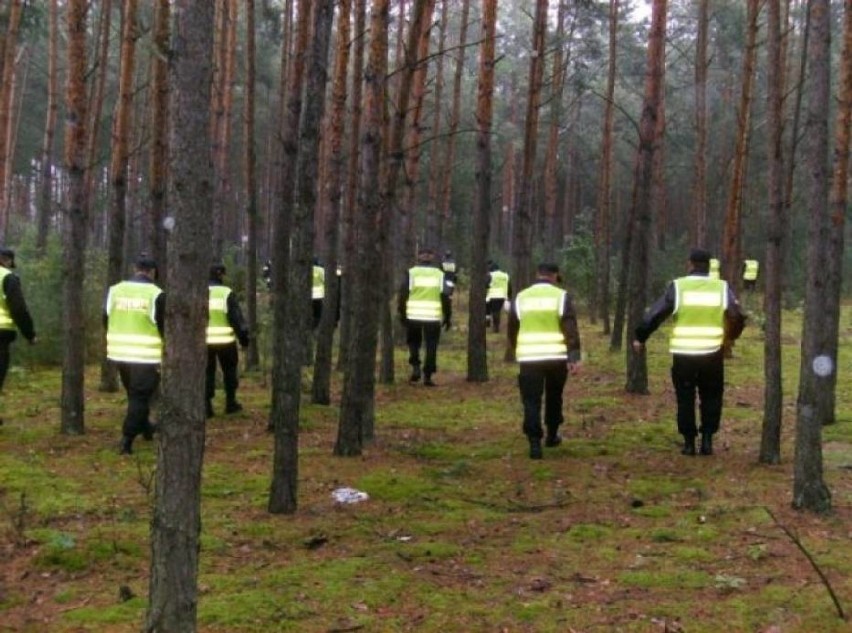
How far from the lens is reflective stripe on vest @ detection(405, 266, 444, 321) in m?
13.7

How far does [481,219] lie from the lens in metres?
14.4

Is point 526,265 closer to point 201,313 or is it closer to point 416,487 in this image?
point 416,487

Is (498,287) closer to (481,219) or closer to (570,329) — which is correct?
(481,219)

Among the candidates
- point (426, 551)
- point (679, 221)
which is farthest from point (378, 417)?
point (679, 221)

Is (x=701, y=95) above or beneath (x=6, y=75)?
above

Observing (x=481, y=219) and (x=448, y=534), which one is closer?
(x=448, y=534)

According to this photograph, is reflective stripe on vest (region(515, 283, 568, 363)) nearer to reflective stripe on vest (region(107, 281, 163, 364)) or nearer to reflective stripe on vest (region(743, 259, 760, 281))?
reflective stripe on vest (region(107, 281, 163, 364))

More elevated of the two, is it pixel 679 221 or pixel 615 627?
pixel 679 221

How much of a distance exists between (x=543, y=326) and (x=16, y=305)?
5.87m

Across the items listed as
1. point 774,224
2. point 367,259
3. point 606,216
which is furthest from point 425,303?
point 606,216

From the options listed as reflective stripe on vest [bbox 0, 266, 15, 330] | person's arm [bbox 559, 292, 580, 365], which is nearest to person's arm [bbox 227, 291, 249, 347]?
reflective stripe on vest [bbox 0, 266, 15, 330]

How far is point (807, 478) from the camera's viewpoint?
21.9ft

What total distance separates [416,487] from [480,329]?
22.3ft

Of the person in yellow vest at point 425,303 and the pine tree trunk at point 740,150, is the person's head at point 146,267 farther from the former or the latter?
the pine tree trunk at point 740,150
